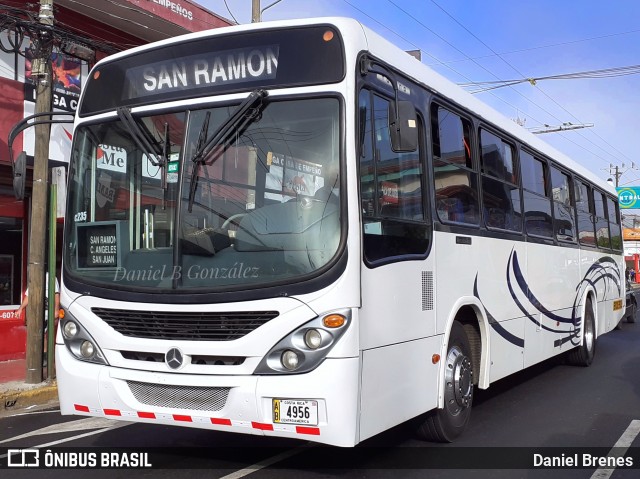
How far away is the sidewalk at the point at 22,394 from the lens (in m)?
8.11

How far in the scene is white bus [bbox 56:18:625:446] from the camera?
418 centimetres

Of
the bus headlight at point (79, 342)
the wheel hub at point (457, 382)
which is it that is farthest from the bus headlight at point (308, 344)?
the wheel hub at point (457, 382)

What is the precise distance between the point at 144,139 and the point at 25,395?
5.01m

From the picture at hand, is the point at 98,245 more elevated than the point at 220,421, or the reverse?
the point at 98,245

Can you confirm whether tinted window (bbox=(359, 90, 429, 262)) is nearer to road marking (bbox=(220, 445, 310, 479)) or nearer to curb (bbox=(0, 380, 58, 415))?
road marking (bbox=(220, 445, 310, 479))

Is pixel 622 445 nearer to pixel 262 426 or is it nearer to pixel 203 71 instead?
pixel 262 426

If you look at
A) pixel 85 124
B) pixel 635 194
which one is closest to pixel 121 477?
pixel 85 124

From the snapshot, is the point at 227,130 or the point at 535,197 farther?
the point at 535,197

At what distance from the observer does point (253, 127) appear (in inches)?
178

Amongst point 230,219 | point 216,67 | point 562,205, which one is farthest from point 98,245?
point 562,205

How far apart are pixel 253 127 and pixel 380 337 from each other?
1.67m

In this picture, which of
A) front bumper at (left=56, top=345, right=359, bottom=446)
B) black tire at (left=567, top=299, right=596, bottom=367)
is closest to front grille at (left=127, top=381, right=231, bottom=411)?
front bumper at (left=56, top=345, right=359, bottom=446)

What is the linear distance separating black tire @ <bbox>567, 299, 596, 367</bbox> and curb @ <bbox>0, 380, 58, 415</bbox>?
760 cm

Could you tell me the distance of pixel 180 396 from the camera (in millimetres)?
4438
